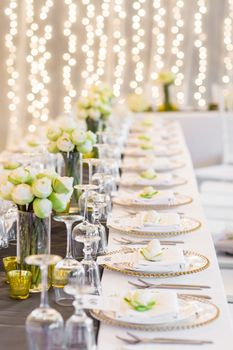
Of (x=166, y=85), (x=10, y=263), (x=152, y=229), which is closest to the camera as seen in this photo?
(x=10, y=263)

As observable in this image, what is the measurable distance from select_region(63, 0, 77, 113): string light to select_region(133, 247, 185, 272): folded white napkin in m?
6.11

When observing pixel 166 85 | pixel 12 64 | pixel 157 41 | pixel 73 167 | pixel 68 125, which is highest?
pixel 157 41

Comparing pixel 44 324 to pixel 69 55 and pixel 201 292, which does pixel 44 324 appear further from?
pixel 69 55

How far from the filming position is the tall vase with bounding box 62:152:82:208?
3.72 m

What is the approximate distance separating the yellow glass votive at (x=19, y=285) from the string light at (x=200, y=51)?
6.59 m

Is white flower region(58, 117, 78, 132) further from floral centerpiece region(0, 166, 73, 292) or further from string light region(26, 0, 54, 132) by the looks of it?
string light region(26, 0, 54, 132)

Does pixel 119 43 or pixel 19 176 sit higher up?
pixel 119 43

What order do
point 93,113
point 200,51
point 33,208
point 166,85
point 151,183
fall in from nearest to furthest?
point 33,208
point 151,183
point 93,113
point 166,85
point 200,51

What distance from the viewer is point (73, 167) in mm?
3771

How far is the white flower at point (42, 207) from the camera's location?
247 cm

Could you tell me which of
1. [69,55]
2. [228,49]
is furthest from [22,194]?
[228,49]

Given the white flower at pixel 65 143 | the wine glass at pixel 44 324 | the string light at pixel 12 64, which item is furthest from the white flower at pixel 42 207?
the string light at pixel 12 64

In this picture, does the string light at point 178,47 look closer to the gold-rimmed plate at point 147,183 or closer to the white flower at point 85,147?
the gold-rimmed plate at point 147,183

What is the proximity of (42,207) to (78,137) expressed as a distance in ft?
3.90
